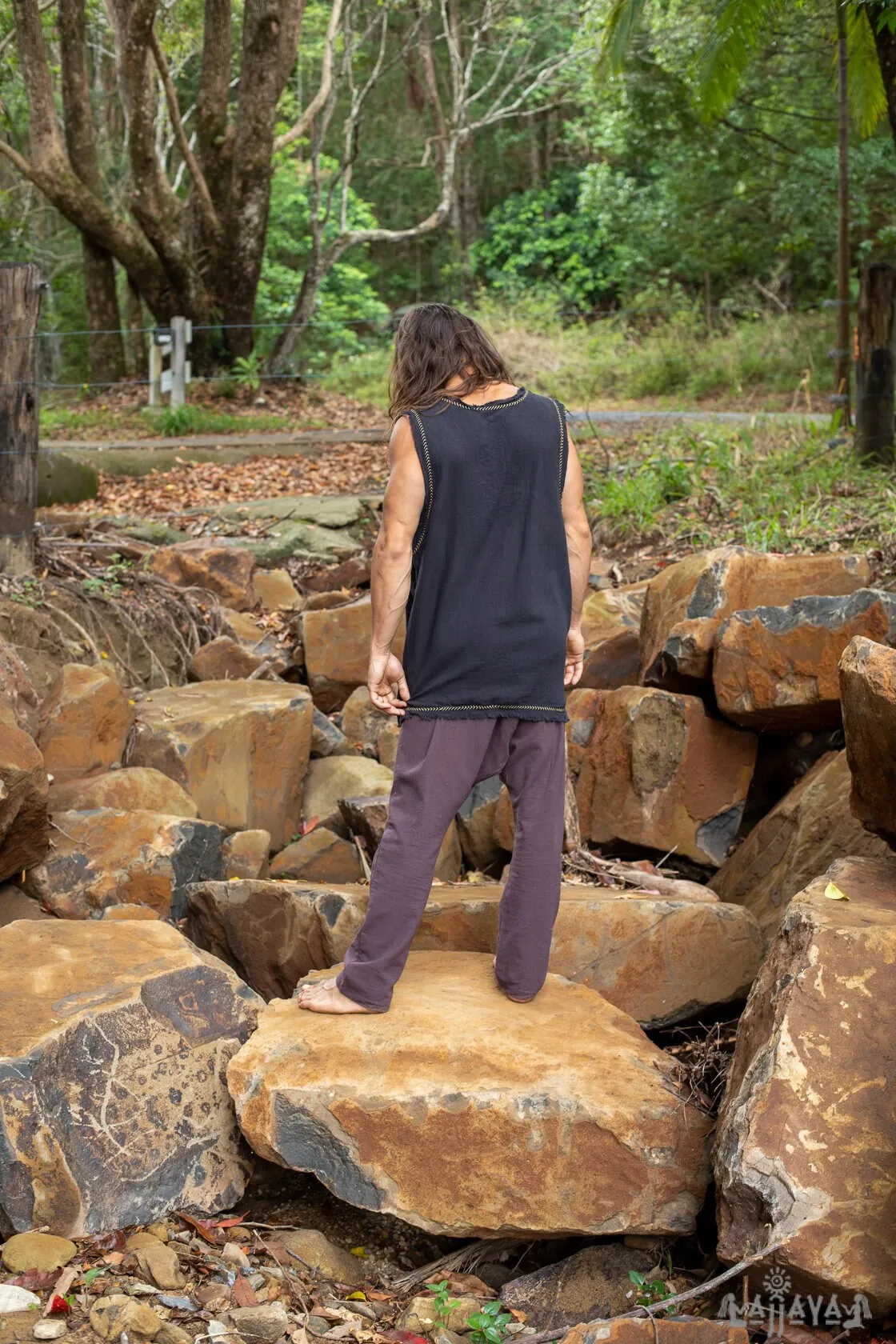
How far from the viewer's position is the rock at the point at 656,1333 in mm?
2600

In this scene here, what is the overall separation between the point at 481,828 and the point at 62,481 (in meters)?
6.17

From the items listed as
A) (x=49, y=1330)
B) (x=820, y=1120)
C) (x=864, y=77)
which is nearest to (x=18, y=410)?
(x=49, y=1330)

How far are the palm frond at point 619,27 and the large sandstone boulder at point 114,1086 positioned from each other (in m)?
6.42

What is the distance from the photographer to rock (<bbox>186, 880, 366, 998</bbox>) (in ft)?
13.8

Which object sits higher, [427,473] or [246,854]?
[427,473]

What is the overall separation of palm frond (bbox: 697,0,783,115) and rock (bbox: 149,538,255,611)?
4413mm

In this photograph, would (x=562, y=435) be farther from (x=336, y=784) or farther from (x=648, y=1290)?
(x=336, y=784)

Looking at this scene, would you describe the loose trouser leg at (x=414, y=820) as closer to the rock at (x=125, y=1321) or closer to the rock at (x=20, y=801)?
the rock at (x=125, y=1321)

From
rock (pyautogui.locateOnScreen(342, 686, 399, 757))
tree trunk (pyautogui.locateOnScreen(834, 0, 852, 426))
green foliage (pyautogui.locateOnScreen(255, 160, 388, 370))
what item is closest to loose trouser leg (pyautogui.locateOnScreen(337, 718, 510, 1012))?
rock (pyautogui.locateOnScreen(342, 686, 399, 757))

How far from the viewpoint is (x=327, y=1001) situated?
3.44 metres

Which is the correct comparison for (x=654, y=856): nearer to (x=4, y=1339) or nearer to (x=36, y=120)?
(x=4, y=1339)

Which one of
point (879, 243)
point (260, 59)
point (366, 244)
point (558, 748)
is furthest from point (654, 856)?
point (366, 244)

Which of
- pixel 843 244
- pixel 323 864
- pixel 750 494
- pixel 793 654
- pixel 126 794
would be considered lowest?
pixel 323 864

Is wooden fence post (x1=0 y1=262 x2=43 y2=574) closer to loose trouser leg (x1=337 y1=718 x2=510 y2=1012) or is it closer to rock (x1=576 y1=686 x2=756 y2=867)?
rock (x1=576 y1=686 x2=756 y2=867)
